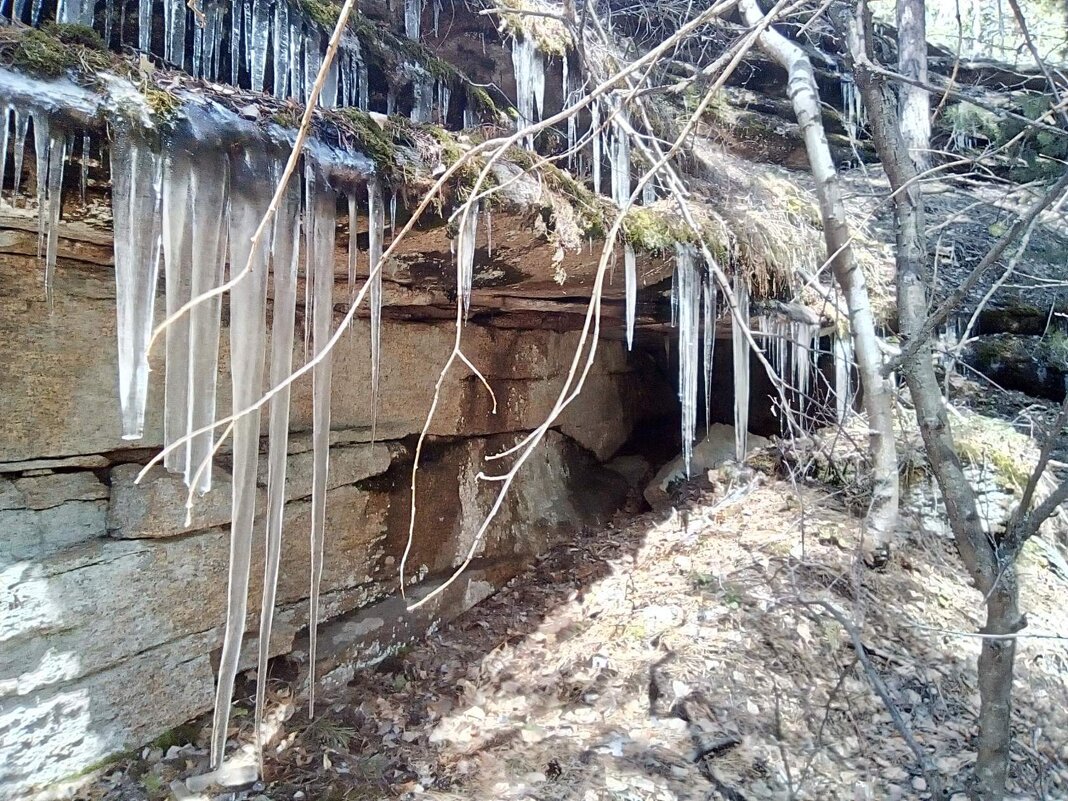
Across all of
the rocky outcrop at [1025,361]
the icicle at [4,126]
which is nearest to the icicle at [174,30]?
the icicle at [4,126]

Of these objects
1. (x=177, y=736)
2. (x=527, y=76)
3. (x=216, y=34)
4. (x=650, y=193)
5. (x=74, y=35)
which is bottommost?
(x=177, y=736)

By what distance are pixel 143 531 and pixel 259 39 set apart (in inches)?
97.7

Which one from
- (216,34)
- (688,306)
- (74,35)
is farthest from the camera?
(688,306)

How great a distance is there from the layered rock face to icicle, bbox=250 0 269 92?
3.85ft

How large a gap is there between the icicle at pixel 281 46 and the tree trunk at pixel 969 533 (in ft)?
8.78

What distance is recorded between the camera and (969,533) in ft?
8.13

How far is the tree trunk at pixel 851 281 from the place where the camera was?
3748 millimetres

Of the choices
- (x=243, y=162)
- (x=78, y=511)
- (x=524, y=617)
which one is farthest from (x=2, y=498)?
(x=524, y=617)

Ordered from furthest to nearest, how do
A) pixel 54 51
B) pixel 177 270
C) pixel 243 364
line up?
1. pixel 243 364
2. pixel 177 270
3. pixel 54 51

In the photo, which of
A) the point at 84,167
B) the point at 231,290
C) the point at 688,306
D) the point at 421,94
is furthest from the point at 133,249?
the point at 688,306

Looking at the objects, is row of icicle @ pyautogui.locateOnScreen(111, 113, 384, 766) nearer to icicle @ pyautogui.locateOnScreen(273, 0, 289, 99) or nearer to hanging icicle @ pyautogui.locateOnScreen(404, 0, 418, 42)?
icicle @ pyautogui.locateOnScreen(273, 0, 289, 99)

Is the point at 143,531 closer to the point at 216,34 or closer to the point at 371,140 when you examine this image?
the point at 371,140

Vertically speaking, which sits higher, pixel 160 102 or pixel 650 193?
pixel 650 193

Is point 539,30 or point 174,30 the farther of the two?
point 539,30
